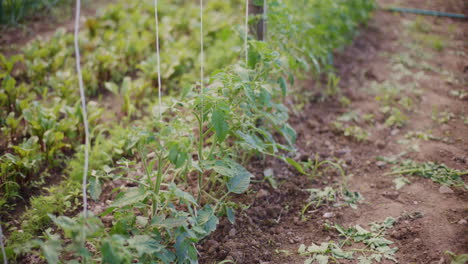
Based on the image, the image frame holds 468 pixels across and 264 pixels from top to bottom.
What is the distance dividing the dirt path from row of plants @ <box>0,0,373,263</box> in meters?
0.22

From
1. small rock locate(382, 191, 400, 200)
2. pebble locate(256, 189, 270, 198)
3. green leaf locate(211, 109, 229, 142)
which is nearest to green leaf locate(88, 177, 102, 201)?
green leaf locate(211, 109, 229, 142)

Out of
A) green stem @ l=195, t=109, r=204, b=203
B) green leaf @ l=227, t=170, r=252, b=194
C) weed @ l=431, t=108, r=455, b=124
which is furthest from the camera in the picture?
weed @ l=431, t=108, r=455, b=124

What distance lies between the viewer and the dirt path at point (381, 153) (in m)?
2.16

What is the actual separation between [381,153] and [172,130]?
1871 millimetres

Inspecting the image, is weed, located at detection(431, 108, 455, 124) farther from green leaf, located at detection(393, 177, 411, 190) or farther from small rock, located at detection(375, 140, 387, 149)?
green leaf, located at detection(393, 177, 411, 190)

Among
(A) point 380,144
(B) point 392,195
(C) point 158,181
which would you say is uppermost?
(C) point 158,181

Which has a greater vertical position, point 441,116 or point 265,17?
point 265,17

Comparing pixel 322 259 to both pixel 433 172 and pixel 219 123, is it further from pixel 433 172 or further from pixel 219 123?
pixel 433 172

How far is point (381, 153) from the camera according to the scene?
9.80 feet

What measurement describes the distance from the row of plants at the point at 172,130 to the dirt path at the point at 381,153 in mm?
219

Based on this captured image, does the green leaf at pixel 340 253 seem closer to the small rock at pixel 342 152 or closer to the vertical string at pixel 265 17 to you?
the small rock at pixel 342 152

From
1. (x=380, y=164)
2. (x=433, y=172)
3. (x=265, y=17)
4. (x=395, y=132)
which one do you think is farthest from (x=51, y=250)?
(x=395, y=132)

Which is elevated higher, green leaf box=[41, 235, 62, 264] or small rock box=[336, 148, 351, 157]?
green leaf box=[41, 235, 62, 264]

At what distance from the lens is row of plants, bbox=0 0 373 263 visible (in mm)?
1798
